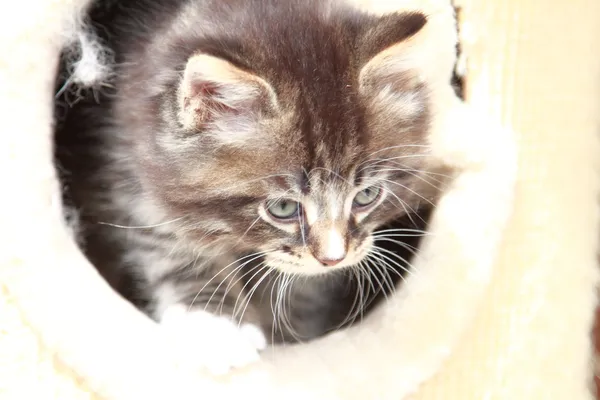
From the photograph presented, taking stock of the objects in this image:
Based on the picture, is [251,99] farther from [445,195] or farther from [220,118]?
[445,195]

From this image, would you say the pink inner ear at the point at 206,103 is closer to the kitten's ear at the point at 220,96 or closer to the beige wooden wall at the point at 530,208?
the kitten's ear at the point at 220,96

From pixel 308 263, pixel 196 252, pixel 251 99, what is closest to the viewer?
pixel 251 99

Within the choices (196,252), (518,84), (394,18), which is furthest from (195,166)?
(518,84)

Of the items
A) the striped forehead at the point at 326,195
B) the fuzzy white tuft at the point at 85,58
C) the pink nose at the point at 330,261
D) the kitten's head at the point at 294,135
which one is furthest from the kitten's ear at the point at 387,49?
the fuzzy white tuft at the point at 85,58

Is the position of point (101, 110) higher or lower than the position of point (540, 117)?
higher

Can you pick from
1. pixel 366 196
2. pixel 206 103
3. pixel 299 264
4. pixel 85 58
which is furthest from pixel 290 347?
pixel 85 58

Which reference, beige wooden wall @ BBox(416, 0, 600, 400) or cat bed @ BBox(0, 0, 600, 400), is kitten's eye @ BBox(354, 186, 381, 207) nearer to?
cat bed @ BBox(0, 0, 600, 400)

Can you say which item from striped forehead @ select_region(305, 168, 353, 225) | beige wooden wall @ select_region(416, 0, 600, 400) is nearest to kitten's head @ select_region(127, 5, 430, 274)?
striped forehead @ select_region(305, 168, 353, 225)
